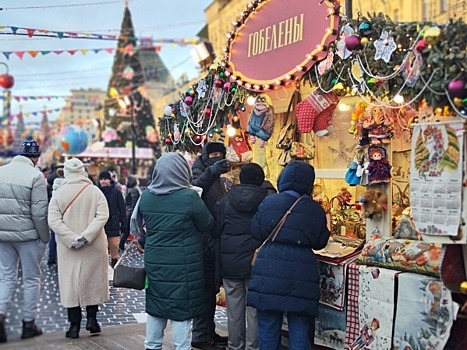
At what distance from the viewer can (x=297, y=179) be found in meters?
4.36

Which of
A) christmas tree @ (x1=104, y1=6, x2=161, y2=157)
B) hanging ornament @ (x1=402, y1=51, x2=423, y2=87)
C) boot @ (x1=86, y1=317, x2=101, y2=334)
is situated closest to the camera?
hanging ornament @ (x1=402, y1=51, x2=423, y2=87)

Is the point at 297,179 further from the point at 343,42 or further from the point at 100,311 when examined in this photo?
the point at 100,311

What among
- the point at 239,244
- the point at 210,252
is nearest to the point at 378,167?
the point at 239,244

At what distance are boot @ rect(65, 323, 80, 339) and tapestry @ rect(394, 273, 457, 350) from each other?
126 inches

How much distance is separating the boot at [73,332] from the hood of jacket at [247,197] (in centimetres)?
219

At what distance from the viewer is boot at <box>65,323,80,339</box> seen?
5.53m

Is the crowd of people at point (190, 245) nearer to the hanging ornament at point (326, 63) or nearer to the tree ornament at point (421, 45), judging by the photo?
the hanging ornament at point (326, 63)

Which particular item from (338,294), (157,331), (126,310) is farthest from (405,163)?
(126,310)

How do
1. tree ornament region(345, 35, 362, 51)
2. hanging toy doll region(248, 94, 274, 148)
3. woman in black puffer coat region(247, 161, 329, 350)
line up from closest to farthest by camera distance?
woman in black puffer coat region(247, 161, 329, 350), tree ornament region(345, 35, 362, 51), hanging toy doll region(248, 94, 274, 148)

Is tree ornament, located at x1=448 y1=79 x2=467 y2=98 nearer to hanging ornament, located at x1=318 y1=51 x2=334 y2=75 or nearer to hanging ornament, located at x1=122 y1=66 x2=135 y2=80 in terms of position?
hanging ornament, located at x1=318 y1=51 x2=334 y2=75

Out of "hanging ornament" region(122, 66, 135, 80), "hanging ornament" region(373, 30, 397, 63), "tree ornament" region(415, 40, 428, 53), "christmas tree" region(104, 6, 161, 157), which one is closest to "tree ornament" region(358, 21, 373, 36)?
"hanging ornament" region(373, 30, 397, 63)

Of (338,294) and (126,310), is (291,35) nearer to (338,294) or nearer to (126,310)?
(338,294)

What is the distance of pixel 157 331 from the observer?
180 inches

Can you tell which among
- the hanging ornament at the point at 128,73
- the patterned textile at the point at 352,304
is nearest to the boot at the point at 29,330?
the patterned textile at the point at 352,304
